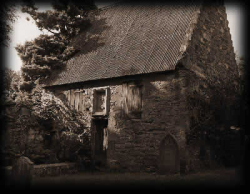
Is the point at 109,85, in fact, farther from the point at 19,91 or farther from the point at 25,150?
the point at 19,91

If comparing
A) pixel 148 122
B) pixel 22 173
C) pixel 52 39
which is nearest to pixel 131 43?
pixel 148 122

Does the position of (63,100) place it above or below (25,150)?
above

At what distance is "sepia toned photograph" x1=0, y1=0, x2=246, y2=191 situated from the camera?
35.9ft

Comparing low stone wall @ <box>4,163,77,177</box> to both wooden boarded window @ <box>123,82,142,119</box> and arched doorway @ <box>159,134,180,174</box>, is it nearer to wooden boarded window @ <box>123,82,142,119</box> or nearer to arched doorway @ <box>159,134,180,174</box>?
wooden boarded window @ <box>123,82,142,119</box>

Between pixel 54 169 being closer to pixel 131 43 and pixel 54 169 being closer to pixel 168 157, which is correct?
pixel 168 157

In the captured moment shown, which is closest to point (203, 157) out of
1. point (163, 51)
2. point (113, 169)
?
point (113, 169)

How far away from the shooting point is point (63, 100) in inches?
579

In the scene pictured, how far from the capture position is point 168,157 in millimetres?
9773

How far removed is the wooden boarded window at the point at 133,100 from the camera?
40.2 ft

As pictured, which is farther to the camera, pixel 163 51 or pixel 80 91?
pixel 80 91

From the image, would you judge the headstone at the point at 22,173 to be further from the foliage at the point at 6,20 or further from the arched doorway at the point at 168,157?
the foliage at the point at 6,20

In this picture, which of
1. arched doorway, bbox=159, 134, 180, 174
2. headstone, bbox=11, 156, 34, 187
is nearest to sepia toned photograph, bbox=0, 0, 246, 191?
arched doorway, bbox=159, 134, 180, 174

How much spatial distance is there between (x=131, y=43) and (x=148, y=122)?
4.50m

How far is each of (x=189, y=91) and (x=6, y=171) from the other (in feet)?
23.8
